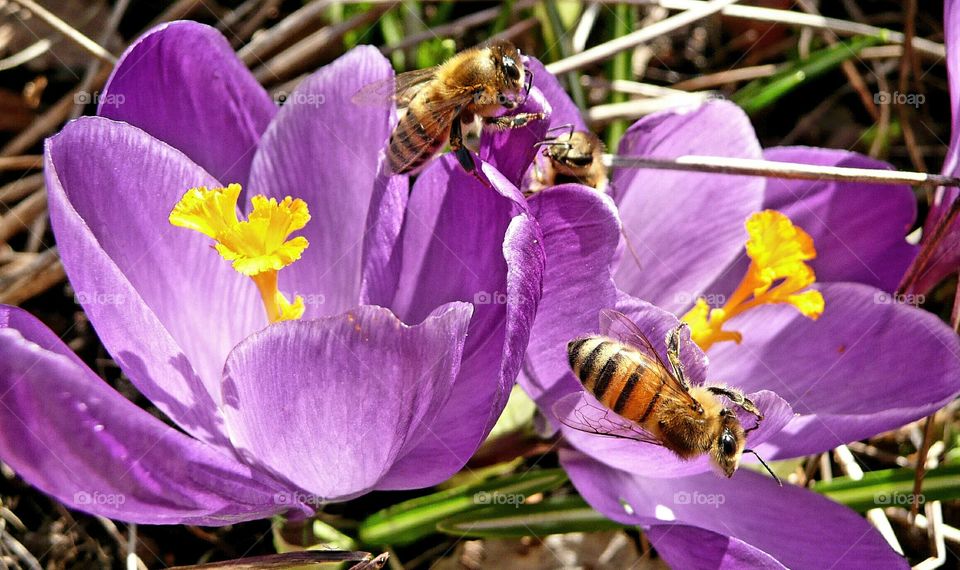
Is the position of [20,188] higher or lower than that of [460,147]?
lower

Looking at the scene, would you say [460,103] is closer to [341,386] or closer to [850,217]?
[341,386]

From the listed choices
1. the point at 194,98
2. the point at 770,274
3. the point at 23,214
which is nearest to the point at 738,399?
the point at 770,274

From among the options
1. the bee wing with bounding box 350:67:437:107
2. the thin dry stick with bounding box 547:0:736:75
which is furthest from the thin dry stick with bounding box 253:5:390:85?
the bee wing with bounding box 350:67:437:107

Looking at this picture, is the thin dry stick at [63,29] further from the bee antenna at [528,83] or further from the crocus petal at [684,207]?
the crocus petal at [684,207]

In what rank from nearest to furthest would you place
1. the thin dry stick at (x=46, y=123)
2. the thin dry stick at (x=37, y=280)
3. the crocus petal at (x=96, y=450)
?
the crocus petal at (x=96, y=450)
the thin dry stick at (x=37, y=280)
the thin dry stick at (x=46, y=123)

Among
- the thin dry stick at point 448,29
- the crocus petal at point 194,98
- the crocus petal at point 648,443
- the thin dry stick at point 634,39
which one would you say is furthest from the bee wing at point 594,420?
the thin dry stick at point 448,29

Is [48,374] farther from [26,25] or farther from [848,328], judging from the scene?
[26,25]
